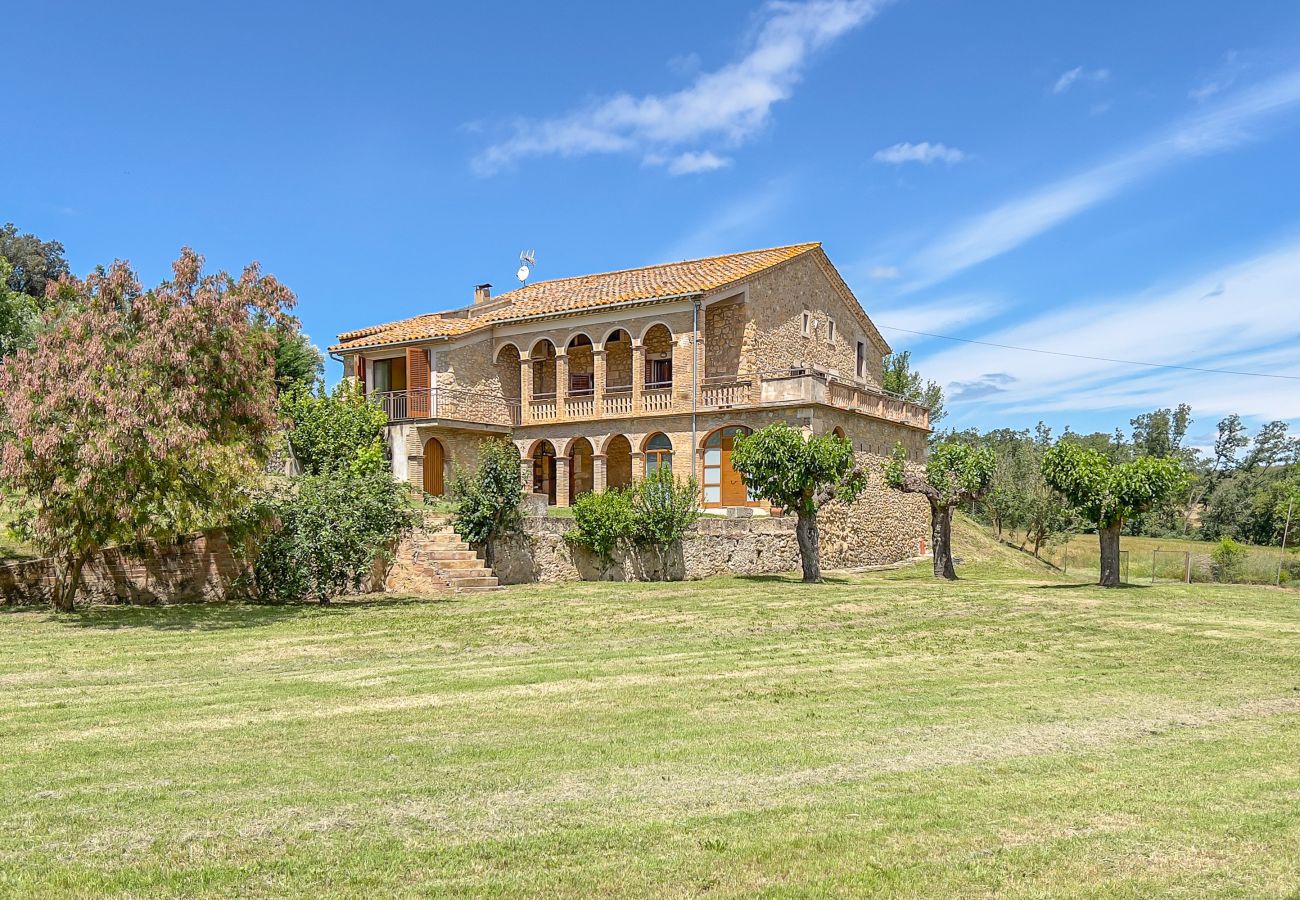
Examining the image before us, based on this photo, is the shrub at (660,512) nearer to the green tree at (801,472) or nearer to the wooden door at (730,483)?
the green tree at (801,472)

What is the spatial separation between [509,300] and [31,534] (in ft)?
74.8

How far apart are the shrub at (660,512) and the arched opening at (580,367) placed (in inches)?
380

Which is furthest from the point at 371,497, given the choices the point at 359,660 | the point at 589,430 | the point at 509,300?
the point at 509,300

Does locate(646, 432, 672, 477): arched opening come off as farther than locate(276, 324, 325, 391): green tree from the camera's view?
No

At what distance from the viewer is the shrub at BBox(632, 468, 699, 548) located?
2508 centimetres

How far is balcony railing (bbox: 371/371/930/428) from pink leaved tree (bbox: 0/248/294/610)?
14602 millimetres

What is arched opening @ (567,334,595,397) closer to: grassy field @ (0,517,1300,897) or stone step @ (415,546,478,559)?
stone step @ (415,546,478,559)

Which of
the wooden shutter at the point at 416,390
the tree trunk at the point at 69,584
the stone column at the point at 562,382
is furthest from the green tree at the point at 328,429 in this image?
the tree trunk at the point at 69,584

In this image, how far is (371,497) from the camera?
19297 mm

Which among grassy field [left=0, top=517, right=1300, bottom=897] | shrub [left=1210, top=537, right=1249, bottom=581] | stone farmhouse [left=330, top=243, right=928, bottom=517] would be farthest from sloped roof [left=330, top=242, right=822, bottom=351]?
grassy field [left=0, top=517, right=1300, bottom=897]

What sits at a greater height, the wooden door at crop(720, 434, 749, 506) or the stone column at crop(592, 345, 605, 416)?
the stone column at crop(592, 345, 605, 416)

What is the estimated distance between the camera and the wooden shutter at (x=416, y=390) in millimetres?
32188

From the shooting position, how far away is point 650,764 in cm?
698

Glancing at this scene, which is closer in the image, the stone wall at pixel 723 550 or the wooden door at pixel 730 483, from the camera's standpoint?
the stone wall at pixel 723 550
